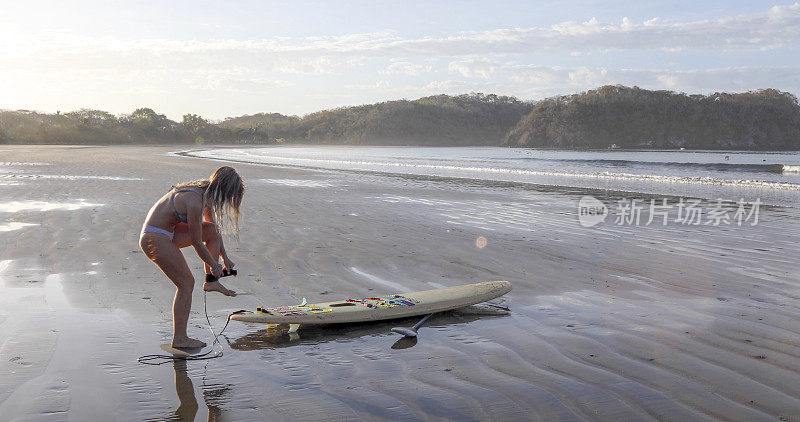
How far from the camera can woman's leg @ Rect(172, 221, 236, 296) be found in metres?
5.07

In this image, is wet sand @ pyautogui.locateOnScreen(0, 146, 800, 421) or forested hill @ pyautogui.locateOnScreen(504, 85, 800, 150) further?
forested hill @ pyautogui.locateOnScreen(504, 85, 800, 150)

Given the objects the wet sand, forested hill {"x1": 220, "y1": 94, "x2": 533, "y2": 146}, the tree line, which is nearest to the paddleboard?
the wet sand

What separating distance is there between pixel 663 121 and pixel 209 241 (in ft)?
504

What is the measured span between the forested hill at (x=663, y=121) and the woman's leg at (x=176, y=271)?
132222 millimetres

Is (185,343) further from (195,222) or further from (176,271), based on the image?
(195,222)

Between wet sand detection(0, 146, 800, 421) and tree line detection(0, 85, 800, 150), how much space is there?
88.9 m

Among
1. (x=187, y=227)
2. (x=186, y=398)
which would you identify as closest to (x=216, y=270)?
(x=187, y=227)

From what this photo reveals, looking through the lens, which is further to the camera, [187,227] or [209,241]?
[209,241]

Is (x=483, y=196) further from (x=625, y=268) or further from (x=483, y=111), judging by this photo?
(x=483, y=111)

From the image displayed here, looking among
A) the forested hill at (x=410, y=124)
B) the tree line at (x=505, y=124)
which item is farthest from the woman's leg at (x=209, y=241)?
the forested hill at (x=410, y=124)

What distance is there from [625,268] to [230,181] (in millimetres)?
6140

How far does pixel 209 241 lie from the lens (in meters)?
5.20

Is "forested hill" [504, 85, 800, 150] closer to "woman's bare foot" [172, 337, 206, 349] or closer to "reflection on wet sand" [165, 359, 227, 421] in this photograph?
"woman's bare foot" [172, 337, 206, 349]

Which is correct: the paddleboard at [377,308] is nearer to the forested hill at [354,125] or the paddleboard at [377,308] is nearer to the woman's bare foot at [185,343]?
the woman's bare foot at [185,343]
